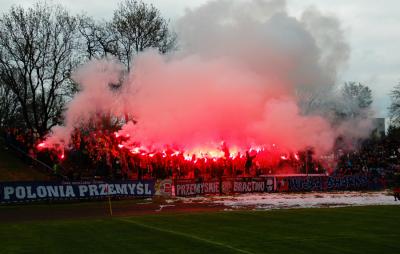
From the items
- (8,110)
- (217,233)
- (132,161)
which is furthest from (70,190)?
(8,110)

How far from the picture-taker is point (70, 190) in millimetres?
32562

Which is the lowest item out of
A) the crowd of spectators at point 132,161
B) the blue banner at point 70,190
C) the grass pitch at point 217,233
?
the grass pitch at point 217,233

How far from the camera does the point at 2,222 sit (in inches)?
848

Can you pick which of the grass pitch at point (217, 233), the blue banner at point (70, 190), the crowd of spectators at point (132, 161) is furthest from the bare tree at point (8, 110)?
the grass pitch at point (217, 233)

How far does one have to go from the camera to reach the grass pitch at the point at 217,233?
13.7 m

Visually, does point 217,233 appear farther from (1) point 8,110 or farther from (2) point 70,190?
(1) point 8,110

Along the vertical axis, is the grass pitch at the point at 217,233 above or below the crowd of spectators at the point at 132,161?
below

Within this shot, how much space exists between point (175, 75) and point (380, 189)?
22.1 m

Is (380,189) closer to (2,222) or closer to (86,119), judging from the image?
(86,119)

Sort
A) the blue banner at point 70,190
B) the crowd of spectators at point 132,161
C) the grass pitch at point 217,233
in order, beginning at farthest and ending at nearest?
the crowd of spectators at point 132,161 < the blue banner at point 70,190 < the grass pitch at point 217,233

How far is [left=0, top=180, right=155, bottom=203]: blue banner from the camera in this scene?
101 ft

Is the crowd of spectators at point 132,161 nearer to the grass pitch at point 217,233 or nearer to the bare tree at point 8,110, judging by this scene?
the grass pitch at point 217,233

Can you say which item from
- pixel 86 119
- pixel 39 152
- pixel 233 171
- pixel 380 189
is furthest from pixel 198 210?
pixel 380 189

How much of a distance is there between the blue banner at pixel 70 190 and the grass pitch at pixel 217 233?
33.5ft
